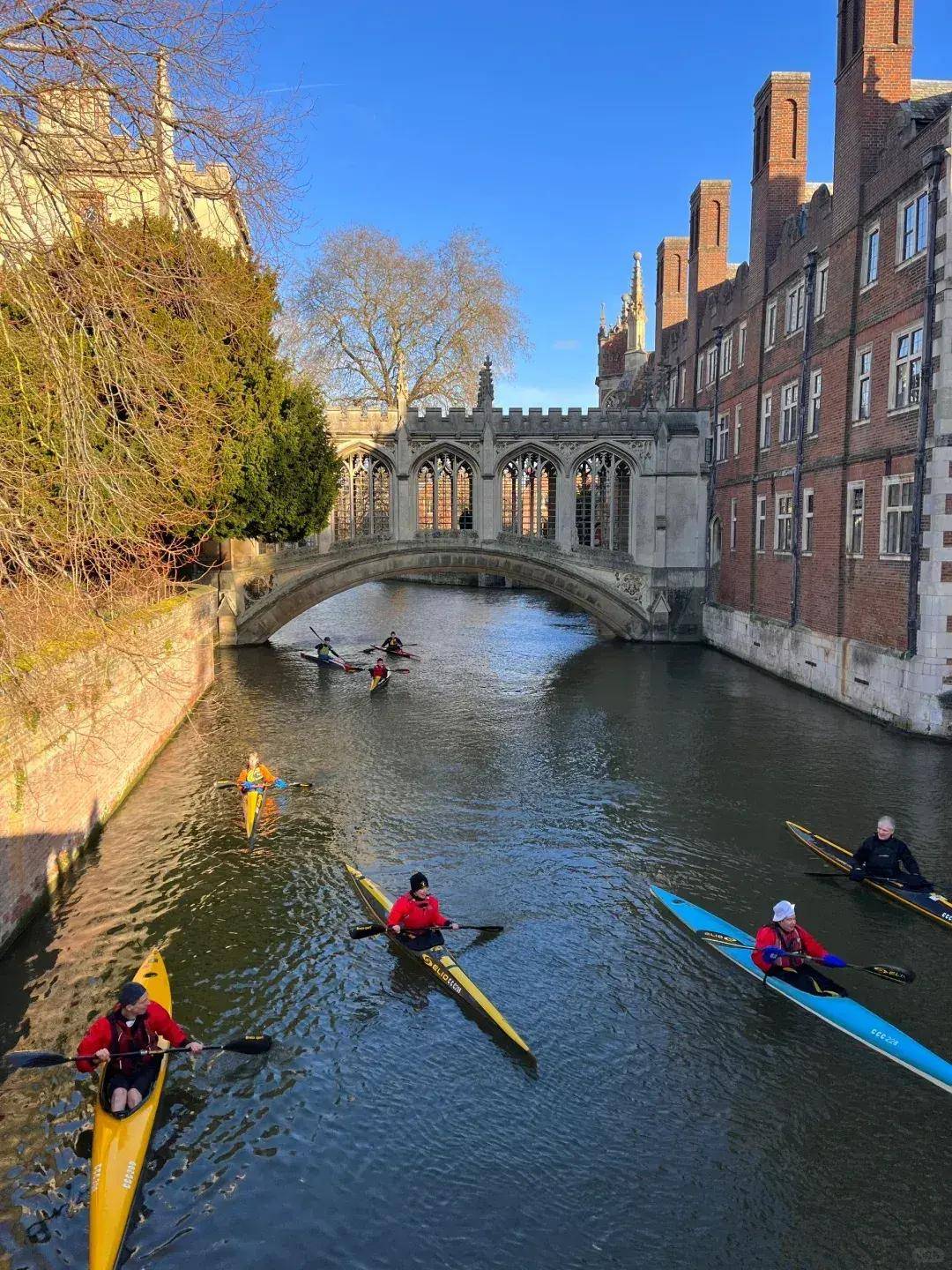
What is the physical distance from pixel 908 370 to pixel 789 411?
7245mm

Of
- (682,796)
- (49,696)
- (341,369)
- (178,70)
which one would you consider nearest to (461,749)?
(682,796)

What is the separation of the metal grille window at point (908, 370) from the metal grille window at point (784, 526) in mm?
6412

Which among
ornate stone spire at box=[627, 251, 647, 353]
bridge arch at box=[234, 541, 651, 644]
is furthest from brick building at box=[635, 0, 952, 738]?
ornate stone spire at box=[627, 251, 647, 353]

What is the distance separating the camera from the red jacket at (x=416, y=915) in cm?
1002

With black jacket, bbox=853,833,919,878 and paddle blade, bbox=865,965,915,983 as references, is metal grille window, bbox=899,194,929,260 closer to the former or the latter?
black jacket, bbox=853,833,919,878

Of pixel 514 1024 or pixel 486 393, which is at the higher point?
pixel 486 393

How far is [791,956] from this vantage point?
9078 mm

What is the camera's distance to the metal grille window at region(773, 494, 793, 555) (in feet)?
84.1

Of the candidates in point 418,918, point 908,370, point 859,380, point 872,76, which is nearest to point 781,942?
point 418,918

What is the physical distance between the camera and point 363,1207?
650 cm

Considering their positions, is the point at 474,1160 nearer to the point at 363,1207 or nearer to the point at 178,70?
the point at 363,1207

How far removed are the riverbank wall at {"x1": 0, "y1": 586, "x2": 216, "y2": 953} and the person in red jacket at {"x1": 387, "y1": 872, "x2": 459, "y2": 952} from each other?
3.57 metres

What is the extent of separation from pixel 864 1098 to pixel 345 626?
34061 millimetres

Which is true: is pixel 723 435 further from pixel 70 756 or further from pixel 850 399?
pixel 70 756
